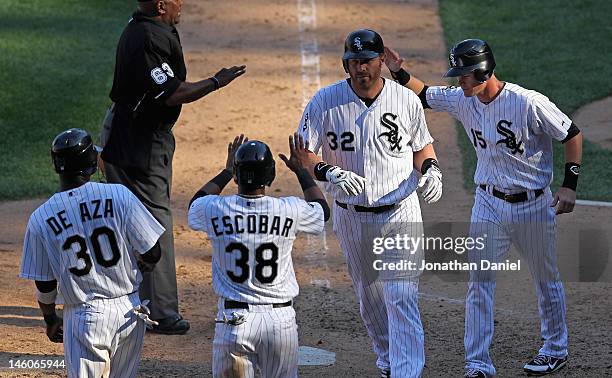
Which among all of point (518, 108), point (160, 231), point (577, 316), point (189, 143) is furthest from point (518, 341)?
point (189, 143)

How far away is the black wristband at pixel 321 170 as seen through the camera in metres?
6.23

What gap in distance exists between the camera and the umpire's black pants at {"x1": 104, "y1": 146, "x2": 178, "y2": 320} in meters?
7.39

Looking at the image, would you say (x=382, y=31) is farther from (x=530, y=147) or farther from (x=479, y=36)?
(x=530, y=147)

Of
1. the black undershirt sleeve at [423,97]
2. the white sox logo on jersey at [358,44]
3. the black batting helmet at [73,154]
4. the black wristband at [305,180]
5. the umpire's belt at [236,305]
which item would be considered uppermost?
the white sox logo on jersey at [358,44]

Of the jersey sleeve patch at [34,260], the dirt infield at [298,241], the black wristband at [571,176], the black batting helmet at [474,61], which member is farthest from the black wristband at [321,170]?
the jersey sleeve patch at [34,260]

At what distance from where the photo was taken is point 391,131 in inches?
254

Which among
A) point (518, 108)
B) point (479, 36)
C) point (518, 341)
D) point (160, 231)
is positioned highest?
point (479, 36)

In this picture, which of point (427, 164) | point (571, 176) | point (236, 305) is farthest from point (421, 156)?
point (236, 305)

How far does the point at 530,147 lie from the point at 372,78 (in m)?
1.05

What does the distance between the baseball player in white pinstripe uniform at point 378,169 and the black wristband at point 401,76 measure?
0.58 meters

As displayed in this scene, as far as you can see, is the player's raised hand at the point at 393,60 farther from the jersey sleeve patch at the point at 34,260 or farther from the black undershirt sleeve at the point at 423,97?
the jersey sleeve patch at the point at 34,260

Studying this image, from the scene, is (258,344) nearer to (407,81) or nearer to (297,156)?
(297,156)

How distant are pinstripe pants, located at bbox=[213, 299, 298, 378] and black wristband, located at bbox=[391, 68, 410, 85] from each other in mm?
2273

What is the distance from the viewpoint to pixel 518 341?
24.3 feet
